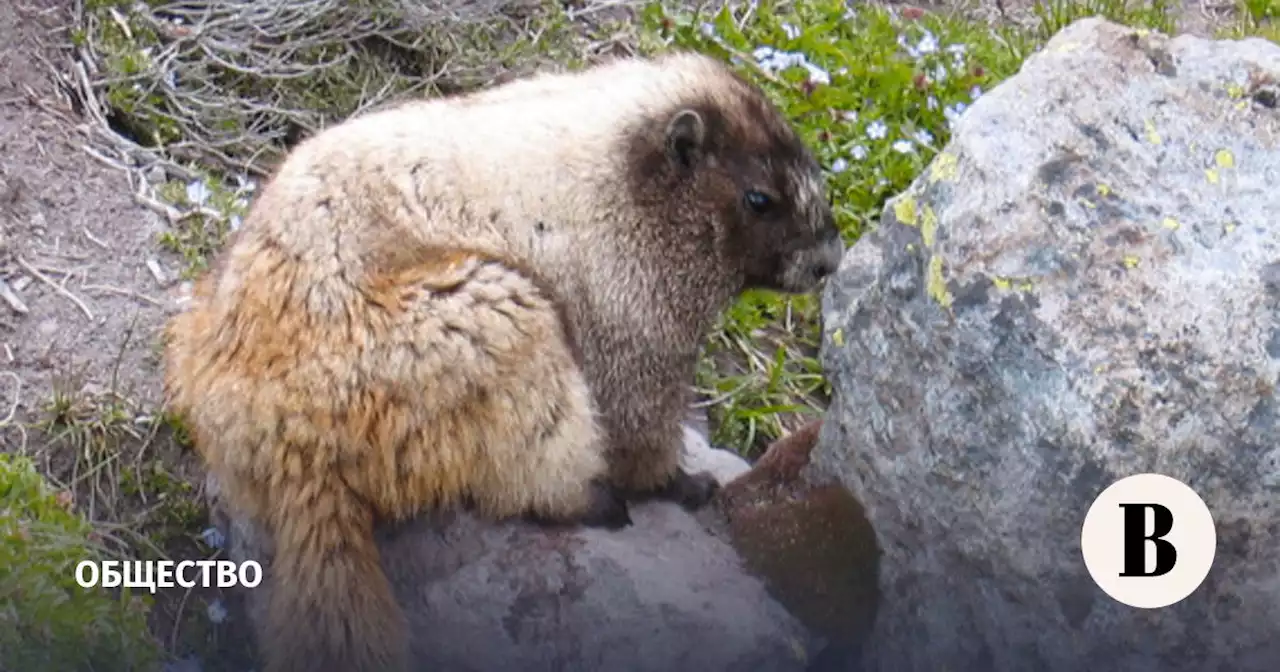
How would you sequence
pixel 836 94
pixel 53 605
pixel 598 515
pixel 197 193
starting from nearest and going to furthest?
pixel 53 605 → pixel 598 515 → pixel 197 193 → pixel 836 94

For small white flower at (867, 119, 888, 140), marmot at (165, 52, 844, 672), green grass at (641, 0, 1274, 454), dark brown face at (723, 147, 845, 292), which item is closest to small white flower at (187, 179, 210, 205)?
marmot at (165, 52, 844, 672)

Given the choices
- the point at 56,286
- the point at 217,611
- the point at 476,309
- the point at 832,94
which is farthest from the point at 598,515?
the point at 832,94

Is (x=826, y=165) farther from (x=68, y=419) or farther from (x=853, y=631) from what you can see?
(x=68, y=419)

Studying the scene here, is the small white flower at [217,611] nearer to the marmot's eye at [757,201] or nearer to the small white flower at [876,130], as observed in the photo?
the marmot's eye at [757,201]

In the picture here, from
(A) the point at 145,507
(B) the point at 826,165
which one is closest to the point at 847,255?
(B) the point at 826,165

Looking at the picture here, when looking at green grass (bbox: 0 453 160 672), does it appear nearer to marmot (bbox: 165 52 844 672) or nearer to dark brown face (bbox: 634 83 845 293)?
marmot (bbox: 165 52 844 672)

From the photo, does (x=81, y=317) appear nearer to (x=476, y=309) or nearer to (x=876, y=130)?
(x=476, y=309)

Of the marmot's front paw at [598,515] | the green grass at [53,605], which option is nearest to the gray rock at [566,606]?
the marmot's front paw at [598,515]
